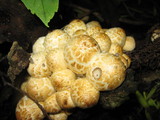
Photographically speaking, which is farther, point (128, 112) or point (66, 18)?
point (128, 112)

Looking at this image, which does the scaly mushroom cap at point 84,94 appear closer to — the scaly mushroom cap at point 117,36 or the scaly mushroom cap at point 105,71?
the scaly mushroom cap at point 105,71

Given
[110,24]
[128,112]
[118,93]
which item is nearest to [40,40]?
[118,93]

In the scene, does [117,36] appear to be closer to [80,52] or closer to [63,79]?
[80,52]

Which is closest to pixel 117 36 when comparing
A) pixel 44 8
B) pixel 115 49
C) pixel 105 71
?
pixel 115 49

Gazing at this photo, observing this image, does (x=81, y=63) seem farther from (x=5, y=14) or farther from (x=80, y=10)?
(x=80, y=10)

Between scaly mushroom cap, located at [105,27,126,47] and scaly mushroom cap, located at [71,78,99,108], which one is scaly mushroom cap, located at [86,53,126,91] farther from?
scaly mushroom cap, located at [105,27,126,47]

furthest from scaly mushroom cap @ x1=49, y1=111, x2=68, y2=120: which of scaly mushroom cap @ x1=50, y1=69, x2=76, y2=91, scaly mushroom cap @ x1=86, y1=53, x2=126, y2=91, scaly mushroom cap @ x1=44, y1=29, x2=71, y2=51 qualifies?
scaly mushroom cap @ x1=44, y1=29, x2=71, y2=51
